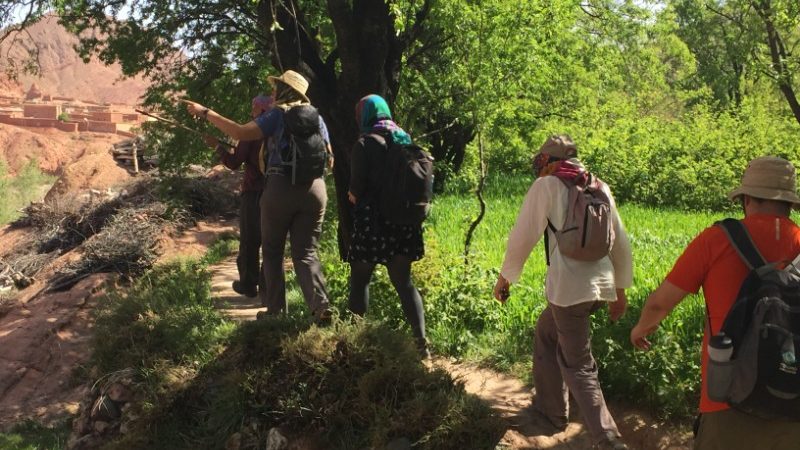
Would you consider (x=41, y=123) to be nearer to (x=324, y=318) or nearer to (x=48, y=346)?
(x=48, y=346)

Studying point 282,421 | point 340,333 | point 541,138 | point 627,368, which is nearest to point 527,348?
point 627,368

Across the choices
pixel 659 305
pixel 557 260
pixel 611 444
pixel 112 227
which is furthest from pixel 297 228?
pixel 112 227

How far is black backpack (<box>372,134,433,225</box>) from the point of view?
4.34 meters

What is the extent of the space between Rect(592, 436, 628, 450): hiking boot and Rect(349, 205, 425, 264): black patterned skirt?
68.3 inches

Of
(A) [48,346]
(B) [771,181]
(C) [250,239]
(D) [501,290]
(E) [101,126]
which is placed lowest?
(A) [48,346]

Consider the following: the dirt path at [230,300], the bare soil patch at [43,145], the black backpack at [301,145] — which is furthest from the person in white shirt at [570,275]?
the bare soil patch at [43,145]

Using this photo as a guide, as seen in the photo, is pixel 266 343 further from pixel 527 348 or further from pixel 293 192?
pixel 527 348

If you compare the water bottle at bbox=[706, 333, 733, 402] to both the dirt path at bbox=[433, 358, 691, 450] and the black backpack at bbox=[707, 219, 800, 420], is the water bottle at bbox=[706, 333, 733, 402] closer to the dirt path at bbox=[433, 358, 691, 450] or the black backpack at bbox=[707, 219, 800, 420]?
the black backpack at bbox=[707, 219, 800, 420]

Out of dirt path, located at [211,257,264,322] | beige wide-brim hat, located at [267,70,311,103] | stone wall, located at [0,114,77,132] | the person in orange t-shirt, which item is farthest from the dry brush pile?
Answer: stone wall, located at [0,114,77,132]

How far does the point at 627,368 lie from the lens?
4199 millimetres

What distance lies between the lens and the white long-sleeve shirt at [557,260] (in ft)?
11.1

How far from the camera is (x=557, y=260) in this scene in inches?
135

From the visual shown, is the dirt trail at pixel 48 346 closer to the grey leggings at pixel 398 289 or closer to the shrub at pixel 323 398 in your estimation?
the shrub at pixel 323 398

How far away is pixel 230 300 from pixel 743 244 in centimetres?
533
